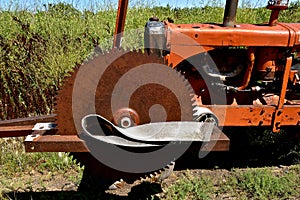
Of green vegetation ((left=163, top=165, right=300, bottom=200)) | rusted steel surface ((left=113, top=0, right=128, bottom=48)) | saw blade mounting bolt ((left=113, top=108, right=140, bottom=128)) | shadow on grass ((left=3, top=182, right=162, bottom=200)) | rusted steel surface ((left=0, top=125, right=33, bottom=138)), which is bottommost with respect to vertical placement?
shadow on grass ((left=3, top=182, right=162, bottom=200))

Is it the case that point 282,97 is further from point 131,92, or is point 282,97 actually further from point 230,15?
point 131,92

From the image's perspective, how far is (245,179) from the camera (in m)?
3.73

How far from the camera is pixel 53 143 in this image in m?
2.48

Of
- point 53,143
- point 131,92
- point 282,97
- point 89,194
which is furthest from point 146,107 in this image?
point 282,97

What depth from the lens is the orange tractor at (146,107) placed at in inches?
99.7

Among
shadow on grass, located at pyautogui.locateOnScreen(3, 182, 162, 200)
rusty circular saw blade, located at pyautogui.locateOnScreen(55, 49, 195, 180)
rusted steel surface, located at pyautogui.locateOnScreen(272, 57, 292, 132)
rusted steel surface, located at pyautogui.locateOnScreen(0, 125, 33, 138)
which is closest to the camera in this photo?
rusty circular saw blade, located at pyautogui.locateOnScreen(55, 49, 195, 180)

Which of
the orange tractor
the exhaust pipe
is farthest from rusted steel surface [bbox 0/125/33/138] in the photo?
the exhaust pipe

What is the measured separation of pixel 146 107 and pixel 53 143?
2.38 ft

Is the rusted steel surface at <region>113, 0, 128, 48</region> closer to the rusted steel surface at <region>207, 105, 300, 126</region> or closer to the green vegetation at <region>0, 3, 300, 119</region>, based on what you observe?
the rusted steel surface at <region>207, 105, 300, 126</region>

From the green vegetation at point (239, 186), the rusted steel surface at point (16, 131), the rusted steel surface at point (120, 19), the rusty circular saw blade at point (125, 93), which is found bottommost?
the green vegetation at point (239, 186)

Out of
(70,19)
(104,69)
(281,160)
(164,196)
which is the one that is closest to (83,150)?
(104,69)

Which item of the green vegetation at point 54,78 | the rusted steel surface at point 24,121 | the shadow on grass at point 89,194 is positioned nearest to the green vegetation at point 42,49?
the green vegetation at point 54,78

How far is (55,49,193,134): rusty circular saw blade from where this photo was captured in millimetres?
2572

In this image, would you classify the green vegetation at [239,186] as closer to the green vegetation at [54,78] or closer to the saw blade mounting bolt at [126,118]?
the green vegetation at [54,78]
